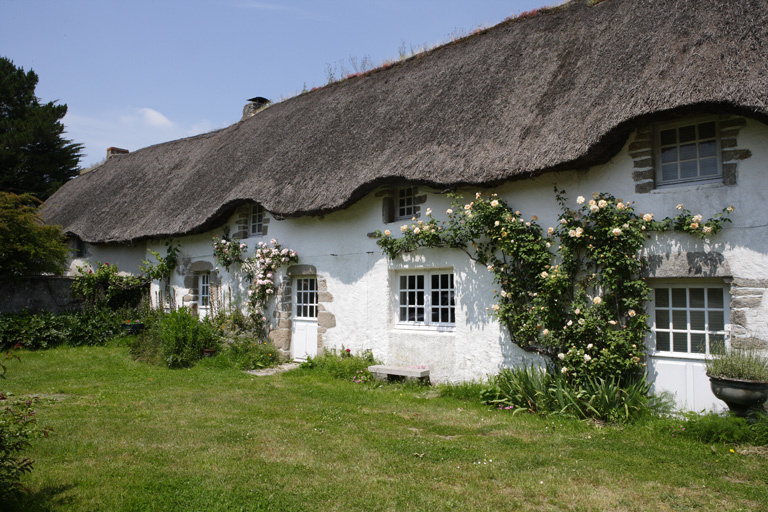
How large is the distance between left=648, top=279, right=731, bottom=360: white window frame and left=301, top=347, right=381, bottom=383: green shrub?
3.67 metres

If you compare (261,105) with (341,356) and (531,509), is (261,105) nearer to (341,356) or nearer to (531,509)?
(341,356)

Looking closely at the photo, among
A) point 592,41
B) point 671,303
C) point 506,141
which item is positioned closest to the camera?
point 671,303

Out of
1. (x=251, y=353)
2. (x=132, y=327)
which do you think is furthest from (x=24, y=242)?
(x=251, y=353)

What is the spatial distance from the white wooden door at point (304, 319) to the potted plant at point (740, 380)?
589cm

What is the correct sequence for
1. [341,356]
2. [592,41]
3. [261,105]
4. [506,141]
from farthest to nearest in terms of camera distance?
[261,105] → [341,356] → [592,41] → [506,141]

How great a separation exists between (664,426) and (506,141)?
3.52 meters

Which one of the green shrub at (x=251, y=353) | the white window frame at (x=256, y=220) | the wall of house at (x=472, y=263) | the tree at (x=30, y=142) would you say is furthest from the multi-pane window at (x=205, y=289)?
the tree at (x=30, y=142)

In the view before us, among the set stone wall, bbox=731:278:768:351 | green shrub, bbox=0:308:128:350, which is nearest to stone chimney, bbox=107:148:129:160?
green shrub, bbox=0:308:128:350

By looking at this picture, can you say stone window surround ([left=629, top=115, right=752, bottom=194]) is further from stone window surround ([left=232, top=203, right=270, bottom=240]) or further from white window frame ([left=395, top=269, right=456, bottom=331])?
stone window surround ([left=232, top=203, right=270, bottom=240])

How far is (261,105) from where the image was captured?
13.8 metres

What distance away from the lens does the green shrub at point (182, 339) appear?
8.77 metres

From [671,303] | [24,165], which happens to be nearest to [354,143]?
[671,303]

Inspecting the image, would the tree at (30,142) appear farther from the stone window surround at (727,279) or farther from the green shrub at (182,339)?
the stone window surround at (727,279)

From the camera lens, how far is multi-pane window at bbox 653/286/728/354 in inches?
211
